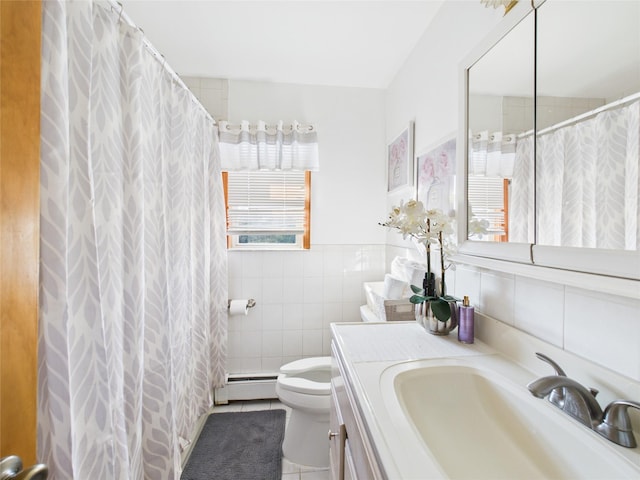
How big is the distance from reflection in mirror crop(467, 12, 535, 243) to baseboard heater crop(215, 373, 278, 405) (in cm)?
184

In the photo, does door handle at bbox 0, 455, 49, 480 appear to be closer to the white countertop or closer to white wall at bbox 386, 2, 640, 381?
the white countertop

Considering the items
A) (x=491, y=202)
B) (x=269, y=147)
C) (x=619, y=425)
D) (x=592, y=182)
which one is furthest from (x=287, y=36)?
(x=619, y=425)

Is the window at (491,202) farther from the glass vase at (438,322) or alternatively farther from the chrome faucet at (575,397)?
the chrome faucet at (575,397)

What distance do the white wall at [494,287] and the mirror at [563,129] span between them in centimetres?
15

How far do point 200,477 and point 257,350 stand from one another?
0.86 metres

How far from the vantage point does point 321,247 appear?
7.72ft

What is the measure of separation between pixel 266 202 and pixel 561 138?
188 cm

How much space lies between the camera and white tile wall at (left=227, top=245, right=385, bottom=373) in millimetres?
2309

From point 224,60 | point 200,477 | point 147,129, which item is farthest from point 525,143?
point 200,477

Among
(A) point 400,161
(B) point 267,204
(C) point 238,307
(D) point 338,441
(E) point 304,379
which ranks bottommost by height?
(E) point 304,379

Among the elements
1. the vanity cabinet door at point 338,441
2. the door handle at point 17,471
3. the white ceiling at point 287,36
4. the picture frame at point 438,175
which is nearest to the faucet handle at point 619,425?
the vanity cabinet door at point 338,441

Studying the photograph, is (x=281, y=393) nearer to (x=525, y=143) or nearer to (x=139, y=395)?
(x=139, y=395)

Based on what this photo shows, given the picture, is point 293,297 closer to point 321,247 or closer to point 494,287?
point 321,247

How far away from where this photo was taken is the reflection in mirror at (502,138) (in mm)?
863
